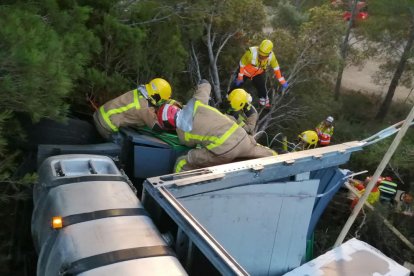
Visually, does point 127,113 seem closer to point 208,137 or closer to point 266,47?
point 208,137

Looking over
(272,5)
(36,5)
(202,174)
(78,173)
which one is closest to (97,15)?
(36,5)

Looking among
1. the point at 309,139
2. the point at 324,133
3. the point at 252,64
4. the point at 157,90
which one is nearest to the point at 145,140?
the point at 157,90

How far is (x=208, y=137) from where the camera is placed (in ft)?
11.7

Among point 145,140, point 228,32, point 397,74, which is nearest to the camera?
point 145,140

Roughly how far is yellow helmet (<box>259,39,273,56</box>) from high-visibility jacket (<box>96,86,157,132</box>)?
424 cm

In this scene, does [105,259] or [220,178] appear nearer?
[105,259]

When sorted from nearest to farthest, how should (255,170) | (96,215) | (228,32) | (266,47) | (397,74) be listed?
(96,215)
(255,170)
(266,47)
(228,32)
(397,74)

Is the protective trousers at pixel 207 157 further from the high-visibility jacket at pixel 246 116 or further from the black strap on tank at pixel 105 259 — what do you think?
the black strap on tank at pixel 105 259

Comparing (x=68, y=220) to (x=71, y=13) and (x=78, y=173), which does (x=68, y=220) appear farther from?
(x=71, y=13)

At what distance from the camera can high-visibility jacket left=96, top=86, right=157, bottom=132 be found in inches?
153

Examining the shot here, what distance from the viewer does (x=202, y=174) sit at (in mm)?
2590

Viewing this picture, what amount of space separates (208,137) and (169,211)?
143 centimetres

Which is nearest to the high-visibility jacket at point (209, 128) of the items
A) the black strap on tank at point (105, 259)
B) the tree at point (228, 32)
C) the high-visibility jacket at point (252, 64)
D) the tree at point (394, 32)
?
the black strap on tank at point (105, 259)

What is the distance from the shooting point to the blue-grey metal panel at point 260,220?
104 inches
